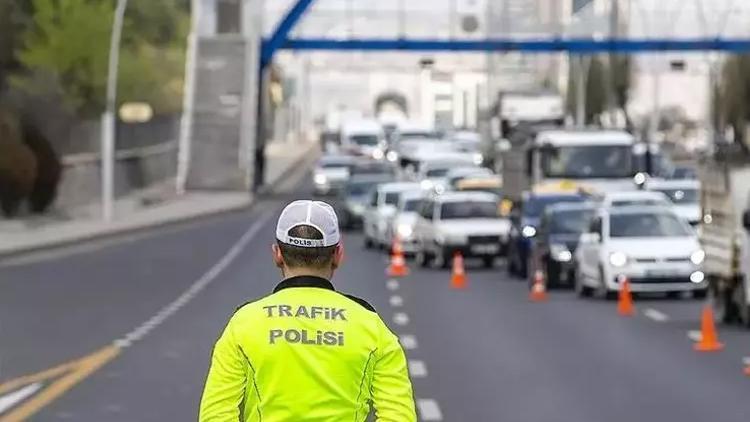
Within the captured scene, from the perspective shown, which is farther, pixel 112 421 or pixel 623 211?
pixel 623 211

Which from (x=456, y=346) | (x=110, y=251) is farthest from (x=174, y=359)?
(x=110, y=251)

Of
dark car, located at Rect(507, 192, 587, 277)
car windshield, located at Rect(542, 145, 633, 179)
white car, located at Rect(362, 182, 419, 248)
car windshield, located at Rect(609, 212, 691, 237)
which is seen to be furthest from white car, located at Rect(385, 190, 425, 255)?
car windshield, located at Rect(609, 212, 691, 237)

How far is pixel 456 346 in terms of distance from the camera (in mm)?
23375

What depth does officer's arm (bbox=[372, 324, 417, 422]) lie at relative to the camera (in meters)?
5.90

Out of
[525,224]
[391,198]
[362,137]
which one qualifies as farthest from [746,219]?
[362,137]

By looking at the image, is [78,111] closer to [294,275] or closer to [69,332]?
[69,332]

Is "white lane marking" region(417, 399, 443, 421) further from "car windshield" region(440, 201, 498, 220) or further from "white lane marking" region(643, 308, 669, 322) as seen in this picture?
"car windshield" region(440, 201, 498, 220)

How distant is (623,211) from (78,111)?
136 feet

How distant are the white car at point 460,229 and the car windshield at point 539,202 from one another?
0.65 metres

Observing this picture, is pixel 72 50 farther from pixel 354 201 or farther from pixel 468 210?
pixel 468 210

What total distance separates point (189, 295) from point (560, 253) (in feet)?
19.4

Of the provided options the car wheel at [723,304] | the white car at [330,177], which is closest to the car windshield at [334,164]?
the white car at [330,177]

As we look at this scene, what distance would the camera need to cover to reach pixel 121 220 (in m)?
61.8

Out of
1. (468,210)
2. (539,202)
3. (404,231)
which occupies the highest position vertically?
(539,202)
